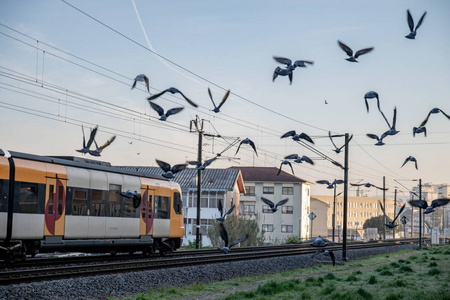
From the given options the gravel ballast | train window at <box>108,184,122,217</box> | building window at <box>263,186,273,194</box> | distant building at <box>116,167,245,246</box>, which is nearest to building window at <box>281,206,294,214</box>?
building window at <box>263,186,273,194</box>

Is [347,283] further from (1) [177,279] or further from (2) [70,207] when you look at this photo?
(2) [70,207]

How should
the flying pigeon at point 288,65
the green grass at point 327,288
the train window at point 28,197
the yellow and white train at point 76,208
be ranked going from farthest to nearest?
the train window at point 28,197
the yellow and white train at point 76,208
the green grass at point 327,288
the flying pigeon at point 288,65

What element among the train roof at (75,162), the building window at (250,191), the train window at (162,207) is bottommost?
the train window at (162,207)

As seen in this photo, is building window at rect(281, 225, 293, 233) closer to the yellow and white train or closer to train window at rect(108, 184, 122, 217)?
the yellow and white train

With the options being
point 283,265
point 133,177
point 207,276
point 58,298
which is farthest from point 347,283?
point 133,177

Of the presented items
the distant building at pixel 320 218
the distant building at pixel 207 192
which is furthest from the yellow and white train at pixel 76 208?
the distant building at pixel 320 218

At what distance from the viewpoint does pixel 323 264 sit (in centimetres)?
2894

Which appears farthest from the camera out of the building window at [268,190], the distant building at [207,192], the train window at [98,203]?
the building window at [268,190]

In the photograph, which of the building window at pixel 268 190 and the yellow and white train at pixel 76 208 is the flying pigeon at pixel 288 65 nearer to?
the yellow and white train at pixel 76 208

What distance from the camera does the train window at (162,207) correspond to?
27.8 meters

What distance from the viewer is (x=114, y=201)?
24.4m

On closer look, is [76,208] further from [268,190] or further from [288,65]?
[268,190]

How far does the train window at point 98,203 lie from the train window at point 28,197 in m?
3.35

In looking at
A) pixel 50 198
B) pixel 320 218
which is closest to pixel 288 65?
pixel 50 198
